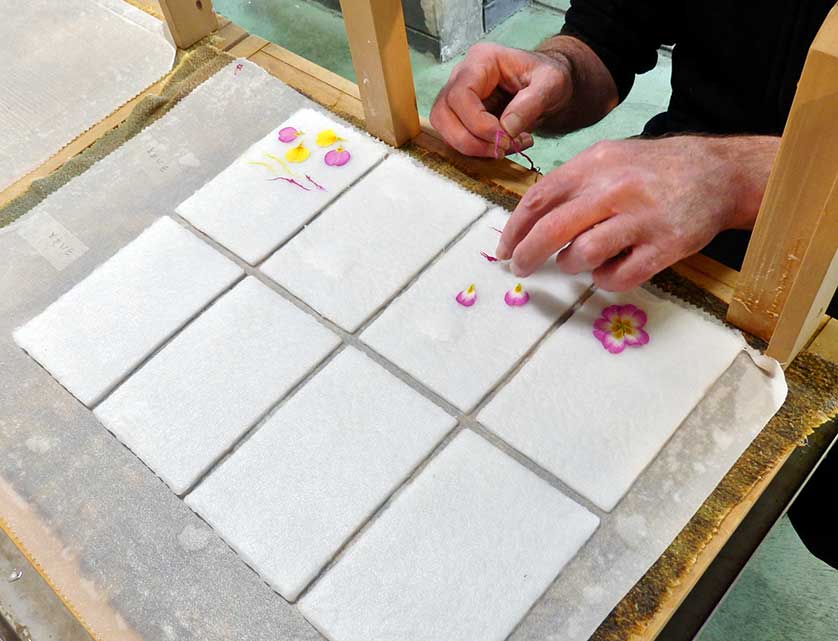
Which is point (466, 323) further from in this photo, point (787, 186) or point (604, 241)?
point (787, 186)

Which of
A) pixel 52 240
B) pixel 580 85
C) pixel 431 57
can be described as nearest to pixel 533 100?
pixel 580 85

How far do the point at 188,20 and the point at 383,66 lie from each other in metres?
0.48

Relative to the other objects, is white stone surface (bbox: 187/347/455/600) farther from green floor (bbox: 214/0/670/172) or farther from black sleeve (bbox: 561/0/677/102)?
green floor (bbox: 214/0/670/172)

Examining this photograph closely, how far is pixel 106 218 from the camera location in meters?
1.07

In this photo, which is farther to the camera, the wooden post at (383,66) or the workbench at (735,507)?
the wooden post at (383,66)

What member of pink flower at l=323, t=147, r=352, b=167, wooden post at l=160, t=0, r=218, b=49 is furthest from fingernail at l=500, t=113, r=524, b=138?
wooden post at l=160, t=0, r=218, b=49

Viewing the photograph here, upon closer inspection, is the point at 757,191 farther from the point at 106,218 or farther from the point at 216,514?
the point at 106,218

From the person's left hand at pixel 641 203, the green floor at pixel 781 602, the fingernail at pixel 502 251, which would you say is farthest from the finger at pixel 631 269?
the green floor at pixel 781 602

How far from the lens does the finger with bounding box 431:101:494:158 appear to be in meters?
1.01

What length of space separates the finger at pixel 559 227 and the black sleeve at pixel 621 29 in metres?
0.45

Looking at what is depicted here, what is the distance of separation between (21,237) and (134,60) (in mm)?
405

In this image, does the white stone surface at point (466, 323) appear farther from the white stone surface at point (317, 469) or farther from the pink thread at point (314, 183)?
the pink thread at point (314, 183)

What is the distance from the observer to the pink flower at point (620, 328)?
0.83m

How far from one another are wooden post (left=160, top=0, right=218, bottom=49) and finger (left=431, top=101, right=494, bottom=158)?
1.65 feet
